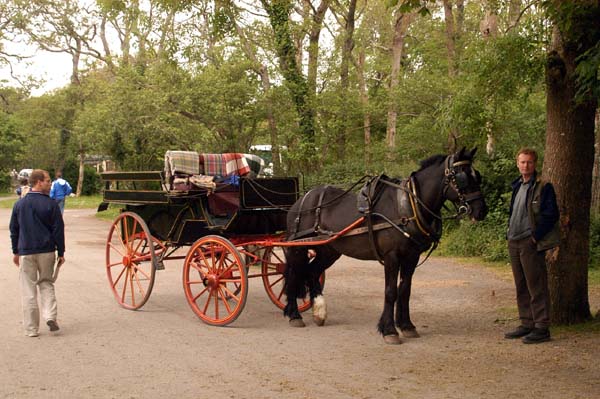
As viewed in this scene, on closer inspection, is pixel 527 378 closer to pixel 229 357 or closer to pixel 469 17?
pixel 229 357

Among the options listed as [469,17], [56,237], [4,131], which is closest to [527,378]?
[56,237]

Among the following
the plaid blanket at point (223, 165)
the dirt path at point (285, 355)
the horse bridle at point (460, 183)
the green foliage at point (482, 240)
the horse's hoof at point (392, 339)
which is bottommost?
the dirt path at point (285, 355)

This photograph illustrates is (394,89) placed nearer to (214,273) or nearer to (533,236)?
(214,273)

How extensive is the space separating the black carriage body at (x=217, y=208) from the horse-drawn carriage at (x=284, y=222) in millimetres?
14

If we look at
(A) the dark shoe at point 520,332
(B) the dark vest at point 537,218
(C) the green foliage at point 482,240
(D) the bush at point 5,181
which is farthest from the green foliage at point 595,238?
(D) the bush at point 5,181

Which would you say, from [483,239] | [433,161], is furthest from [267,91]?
[433,161]

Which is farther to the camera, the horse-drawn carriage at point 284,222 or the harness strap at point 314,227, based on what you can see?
the harness strap at point 314,227

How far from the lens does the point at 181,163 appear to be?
366 inches

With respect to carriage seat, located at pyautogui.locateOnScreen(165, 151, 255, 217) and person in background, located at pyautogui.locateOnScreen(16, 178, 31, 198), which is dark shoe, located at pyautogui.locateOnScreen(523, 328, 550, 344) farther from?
person in background, located at pyautogui.locateOnScreen(16, 178, 31, 198)

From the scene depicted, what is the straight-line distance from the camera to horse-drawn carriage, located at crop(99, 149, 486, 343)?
7.40 m

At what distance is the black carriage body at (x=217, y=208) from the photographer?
892 cm

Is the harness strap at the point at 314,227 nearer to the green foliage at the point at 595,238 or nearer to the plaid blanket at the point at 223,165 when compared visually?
the plaid blanket at the point at 223,165

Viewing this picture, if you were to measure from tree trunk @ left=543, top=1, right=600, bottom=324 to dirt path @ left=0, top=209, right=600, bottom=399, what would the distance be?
0.58m

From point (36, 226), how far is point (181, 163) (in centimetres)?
213
